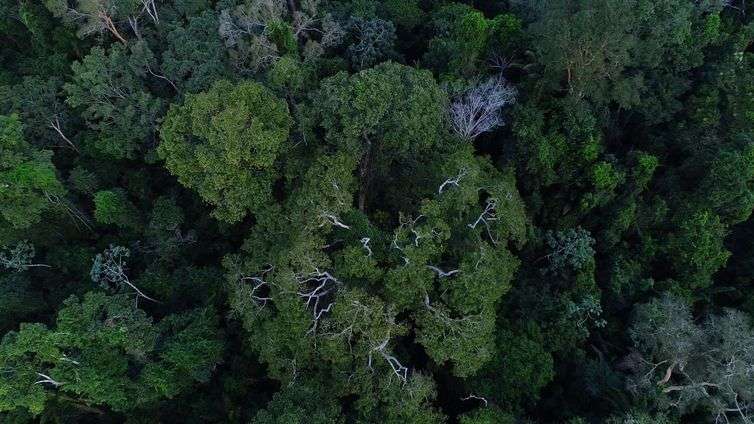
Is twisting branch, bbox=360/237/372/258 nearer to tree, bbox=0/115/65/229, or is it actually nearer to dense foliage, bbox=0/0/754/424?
dense foliage, bbox=0/0/754/424

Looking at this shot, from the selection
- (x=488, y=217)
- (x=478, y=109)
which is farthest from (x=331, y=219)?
(x=478, y=109)

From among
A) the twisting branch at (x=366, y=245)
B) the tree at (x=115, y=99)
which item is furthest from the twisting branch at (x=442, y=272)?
the tree at (x=115, y=99)

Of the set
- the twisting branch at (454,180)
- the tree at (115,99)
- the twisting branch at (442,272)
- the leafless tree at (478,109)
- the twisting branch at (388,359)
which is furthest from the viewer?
the tree at (115,99)

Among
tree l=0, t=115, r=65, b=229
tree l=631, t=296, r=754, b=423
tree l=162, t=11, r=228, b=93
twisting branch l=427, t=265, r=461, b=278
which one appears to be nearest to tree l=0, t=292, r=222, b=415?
tree l=0, t=115, r=65, b=229

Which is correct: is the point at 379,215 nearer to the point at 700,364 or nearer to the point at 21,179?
the point at 700,364

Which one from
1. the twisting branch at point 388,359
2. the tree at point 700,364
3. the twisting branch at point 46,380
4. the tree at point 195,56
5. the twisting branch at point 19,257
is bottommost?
the twisting branch at point 19,257

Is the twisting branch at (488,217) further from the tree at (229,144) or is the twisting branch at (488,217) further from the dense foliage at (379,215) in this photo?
the tree at (229,144)

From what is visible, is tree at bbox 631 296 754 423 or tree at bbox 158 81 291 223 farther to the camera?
tree at bbox 158 81 291 223
